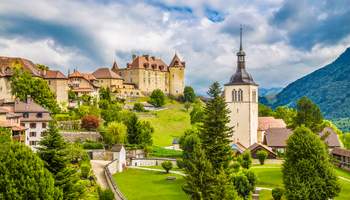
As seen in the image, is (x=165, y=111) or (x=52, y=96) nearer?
(x=52, y=96)

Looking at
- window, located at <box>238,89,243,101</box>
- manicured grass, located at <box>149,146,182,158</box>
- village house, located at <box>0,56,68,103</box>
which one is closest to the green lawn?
manicured grass, located at <box>149,146,182,158</box>

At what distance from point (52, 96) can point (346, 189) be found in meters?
53.4

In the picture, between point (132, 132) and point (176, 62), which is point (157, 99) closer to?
point (176, 62)

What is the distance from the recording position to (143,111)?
346 feet

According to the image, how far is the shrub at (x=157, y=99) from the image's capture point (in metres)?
A: 116

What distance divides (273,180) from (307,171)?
38.3 feet

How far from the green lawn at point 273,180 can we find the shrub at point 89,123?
28983mm

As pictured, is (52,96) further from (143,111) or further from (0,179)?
(0,179)

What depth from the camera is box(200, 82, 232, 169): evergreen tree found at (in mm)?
45656

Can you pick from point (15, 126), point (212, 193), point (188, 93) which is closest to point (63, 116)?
point (15, 126)

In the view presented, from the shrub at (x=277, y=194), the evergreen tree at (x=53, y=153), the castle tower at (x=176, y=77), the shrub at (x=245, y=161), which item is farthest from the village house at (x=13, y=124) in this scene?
the castle tower at (x=176, y=77)

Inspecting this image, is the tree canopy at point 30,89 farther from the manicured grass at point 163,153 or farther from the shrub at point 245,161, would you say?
the shrub at point 245,161

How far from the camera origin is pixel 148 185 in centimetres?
5022

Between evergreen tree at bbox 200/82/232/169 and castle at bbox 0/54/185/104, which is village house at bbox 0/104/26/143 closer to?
castle at bbox 0/54/185/104
